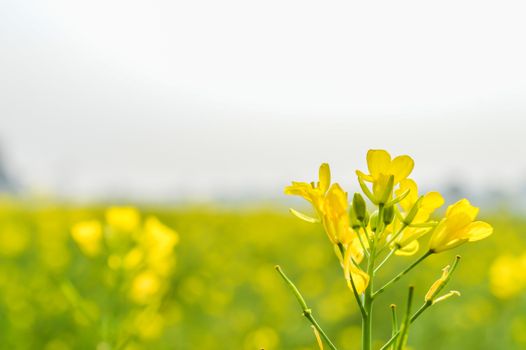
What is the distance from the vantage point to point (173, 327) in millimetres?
4113

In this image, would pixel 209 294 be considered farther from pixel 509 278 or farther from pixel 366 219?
pixel 366 219

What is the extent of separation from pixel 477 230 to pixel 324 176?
0.22 meters

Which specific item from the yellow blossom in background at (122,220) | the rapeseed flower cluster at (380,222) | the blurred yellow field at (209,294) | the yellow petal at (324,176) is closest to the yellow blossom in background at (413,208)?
the rapeseed flower cluster at (380,222)

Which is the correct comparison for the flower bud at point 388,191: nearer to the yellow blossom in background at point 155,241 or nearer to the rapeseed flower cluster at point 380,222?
the rapeseed flower cluster at point 380,222

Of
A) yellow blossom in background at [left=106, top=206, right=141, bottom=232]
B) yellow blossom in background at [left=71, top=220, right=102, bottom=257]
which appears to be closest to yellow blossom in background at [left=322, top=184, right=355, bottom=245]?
yellow blossom in background at [left=71, top=220, right=102, bottom=257]

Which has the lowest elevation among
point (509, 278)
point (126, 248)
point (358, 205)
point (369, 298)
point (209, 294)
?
point (209, 294)

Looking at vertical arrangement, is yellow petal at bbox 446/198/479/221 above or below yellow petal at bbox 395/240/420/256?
above

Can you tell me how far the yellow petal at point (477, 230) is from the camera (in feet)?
2.46

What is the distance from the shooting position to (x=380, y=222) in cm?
78

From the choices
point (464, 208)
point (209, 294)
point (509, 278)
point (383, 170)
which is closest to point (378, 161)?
point (383, 170)

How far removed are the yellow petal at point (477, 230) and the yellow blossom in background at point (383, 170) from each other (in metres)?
0.12

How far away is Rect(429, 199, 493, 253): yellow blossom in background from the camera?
2.47 feet

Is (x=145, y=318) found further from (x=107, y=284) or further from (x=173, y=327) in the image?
(x=173, y=327)

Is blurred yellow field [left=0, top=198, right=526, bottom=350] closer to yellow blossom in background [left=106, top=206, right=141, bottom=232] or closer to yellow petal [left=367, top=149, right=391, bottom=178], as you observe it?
yellow blossom in background [left=106, top=206, right=141, bottom=232]
